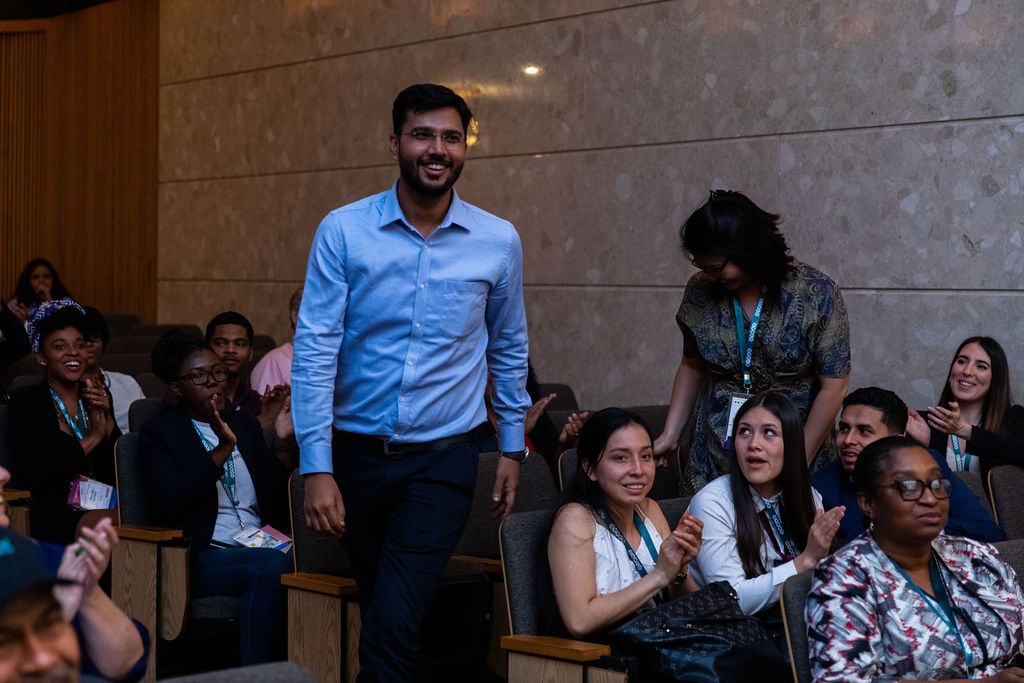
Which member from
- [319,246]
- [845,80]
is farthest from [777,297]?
[845,80]

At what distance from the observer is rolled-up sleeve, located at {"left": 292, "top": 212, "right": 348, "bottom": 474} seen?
3.08 meters

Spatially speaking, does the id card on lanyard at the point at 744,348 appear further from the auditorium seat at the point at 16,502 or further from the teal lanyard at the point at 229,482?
the auditorium seat at the point at 16,502

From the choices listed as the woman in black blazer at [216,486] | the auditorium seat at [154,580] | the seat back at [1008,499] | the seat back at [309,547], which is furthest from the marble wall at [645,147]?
the auditorium seat at [154,580]

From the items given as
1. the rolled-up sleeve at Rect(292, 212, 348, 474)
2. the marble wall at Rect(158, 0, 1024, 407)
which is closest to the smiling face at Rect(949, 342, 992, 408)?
the marble wall at Rect(158, 0, 1024, 407)

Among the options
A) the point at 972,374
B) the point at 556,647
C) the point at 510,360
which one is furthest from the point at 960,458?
the point at 556,647

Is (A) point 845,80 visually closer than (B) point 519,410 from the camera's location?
No

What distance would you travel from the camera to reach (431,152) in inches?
123

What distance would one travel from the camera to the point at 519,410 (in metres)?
3.49

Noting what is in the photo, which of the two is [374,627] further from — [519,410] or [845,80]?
[845,80]

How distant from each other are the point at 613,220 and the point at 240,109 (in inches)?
142

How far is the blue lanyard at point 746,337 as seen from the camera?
12.8ft

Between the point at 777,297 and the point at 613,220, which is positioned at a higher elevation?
the point at 613,220

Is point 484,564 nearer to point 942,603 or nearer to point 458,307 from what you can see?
point 458,307

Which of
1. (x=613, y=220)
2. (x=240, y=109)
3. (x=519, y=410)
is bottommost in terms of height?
(x=519, y=410)
